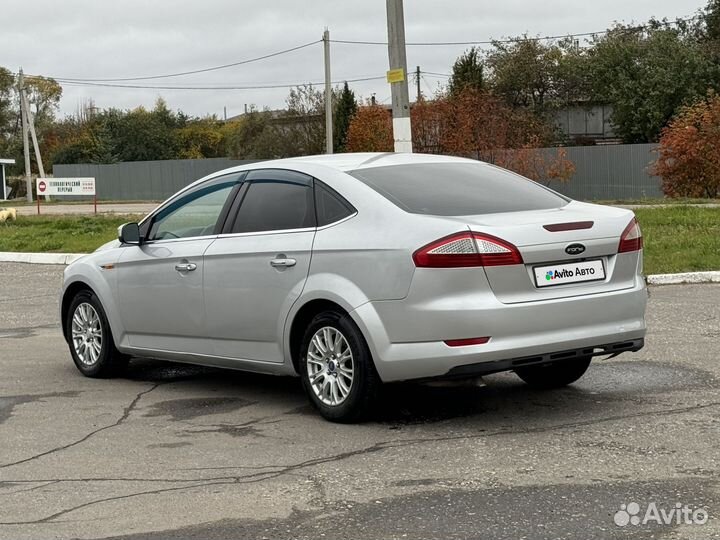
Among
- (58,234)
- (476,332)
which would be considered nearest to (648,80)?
(58,234)

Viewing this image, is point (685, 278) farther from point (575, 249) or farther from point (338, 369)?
point (338, 369)

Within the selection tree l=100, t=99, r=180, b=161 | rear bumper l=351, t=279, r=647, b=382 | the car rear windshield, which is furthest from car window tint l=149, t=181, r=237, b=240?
tree l=100, t=99, r=180, b=161

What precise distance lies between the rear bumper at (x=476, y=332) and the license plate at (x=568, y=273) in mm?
108

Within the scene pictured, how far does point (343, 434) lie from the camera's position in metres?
6.42

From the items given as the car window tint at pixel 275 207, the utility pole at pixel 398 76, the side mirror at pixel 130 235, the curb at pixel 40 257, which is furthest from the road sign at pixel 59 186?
the car window tint at pixel 275 207

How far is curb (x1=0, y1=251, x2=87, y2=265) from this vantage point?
19.3 metres

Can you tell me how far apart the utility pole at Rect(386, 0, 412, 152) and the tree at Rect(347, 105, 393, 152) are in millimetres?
28435

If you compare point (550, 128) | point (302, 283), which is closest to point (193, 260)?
point (302, 283)

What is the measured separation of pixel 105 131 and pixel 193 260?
69.0m

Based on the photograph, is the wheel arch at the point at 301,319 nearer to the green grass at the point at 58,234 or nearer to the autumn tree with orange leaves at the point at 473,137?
the green grass at the point at 58,234

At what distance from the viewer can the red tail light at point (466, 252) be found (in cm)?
614

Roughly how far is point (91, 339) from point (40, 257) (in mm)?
11619

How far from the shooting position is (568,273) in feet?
21.0

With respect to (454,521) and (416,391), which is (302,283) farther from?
(454,521)
